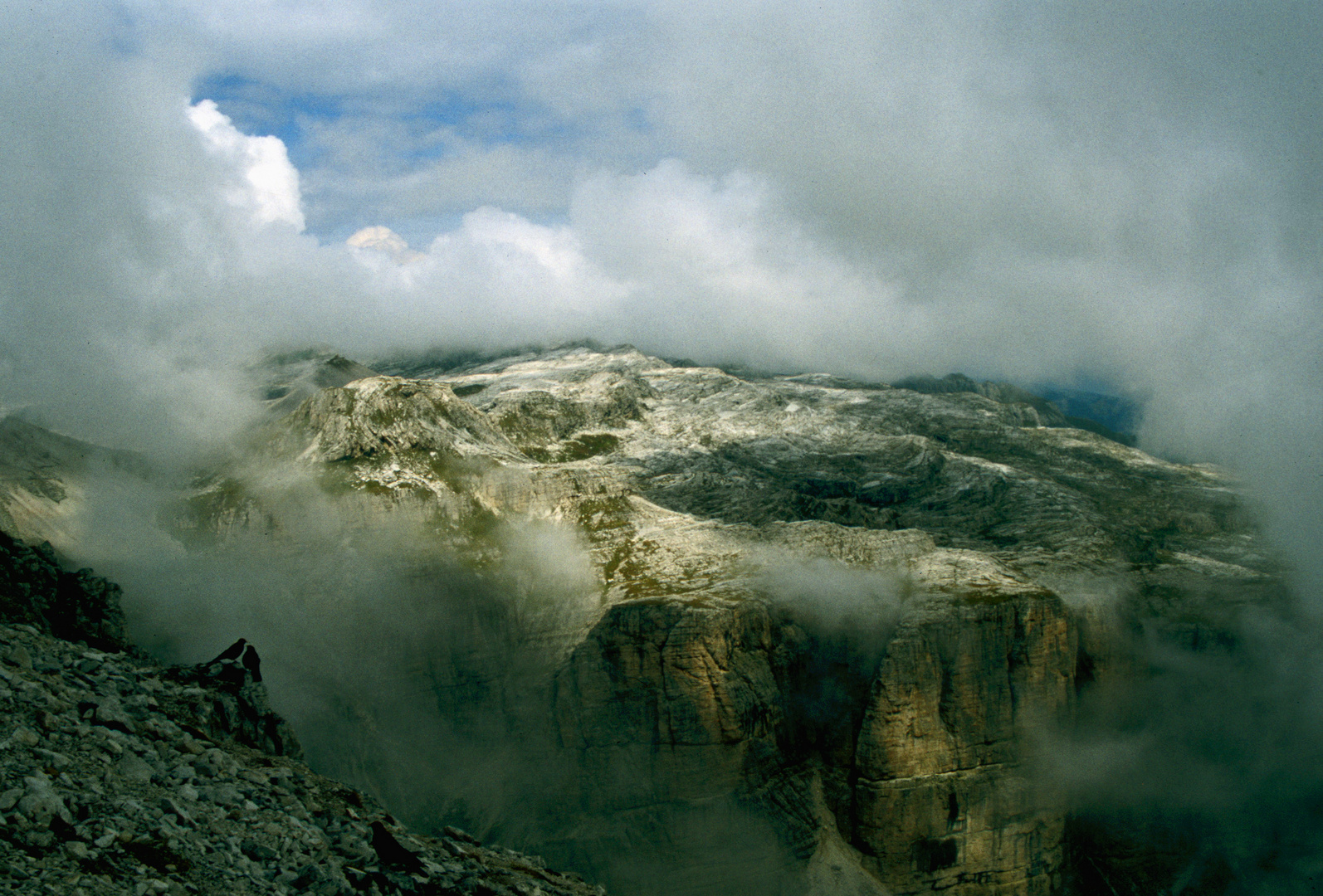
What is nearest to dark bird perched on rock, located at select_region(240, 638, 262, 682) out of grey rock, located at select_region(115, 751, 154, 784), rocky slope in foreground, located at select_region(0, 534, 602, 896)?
rocky slope in foreground, located at select_region(0, 534, 602, 896)

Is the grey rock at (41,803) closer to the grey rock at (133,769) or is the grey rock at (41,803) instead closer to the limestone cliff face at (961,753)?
the grey rock at (133,769)

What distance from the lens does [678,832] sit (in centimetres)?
14012

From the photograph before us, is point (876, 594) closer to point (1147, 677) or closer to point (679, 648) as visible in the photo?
point (679, 648)

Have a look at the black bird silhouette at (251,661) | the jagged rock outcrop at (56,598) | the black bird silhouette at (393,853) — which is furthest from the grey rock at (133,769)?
the black bird silhouette at (251,661)

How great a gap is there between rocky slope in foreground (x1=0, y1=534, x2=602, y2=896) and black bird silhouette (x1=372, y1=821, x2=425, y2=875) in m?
0.09

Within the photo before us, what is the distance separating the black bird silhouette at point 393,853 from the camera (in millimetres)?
48406

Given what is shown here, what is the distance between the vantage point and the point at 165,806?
1623 inches

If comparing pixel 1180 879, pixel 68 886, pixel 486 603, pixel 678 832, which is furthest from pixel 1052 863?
pixel 68 886

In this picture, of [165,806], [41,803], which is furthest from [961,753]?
[41,803]

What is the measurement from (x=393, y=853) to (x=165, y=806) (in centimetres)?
1228

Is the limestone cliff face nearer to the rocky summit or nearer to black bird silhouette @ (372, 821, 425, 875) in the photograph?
the rocky summit

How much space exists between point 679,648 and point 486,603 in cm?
4543

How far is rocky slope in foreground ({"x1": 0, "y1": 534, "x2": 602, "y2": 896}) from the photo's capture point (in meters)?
34.7

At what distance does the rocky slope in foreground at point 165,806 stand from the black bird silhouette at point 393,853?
0.09 m
